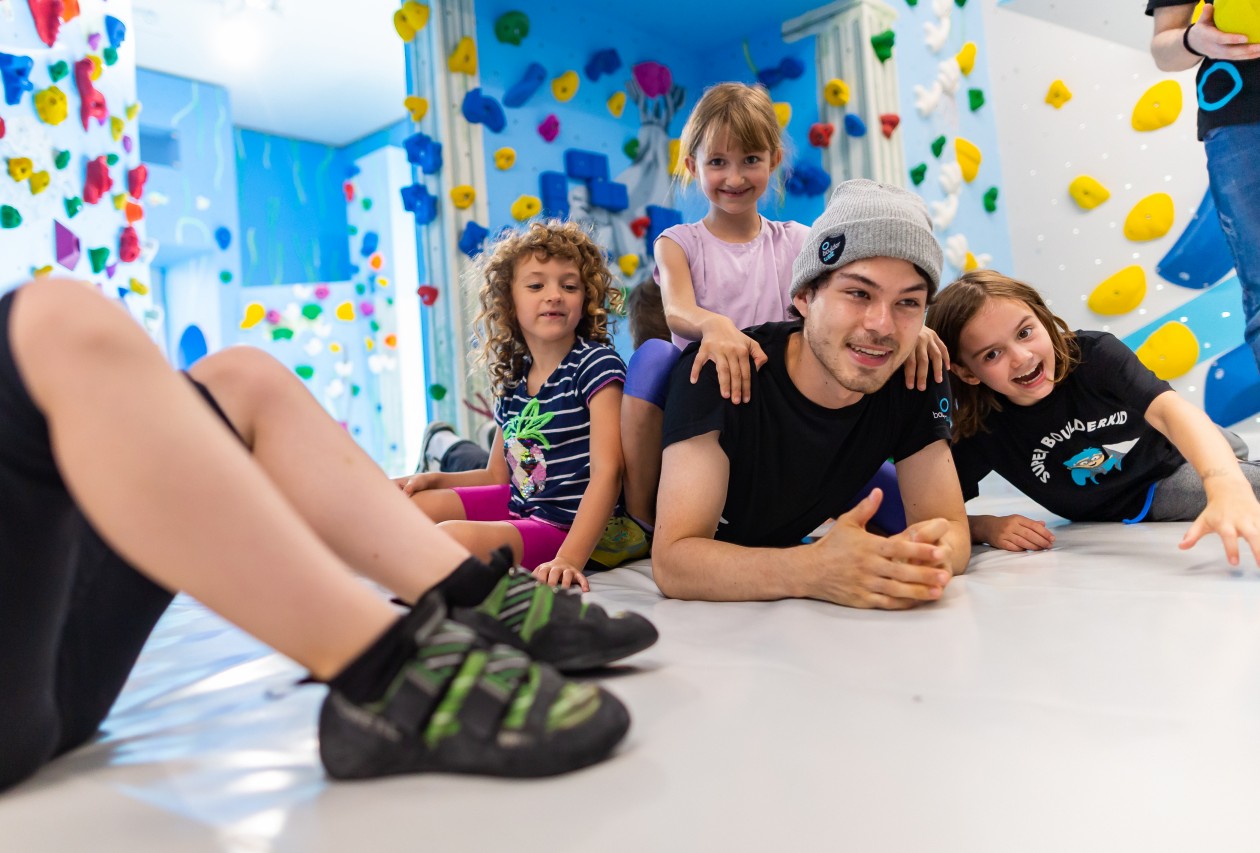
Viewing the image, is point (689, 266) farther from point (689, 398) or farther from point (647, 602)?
point (647, 602)

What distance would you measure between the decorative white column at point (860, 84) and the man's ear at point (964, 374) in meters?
2.10

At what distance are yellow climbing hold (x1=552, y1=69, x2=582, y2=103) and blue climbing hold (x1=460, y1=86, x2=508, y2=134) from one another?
34cm

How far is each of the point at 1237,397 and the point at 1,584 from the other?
367 cm

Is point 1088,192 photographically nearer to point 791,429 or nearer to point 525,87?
point 525,87

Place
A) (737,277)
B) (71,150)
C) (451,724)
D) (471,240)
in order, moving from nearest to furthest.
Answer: (451,724), (737,277), (71,150), (471,240)

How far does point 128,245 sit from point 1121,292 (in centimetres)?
346

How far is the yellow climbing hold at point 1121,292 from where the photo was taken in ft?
11.4

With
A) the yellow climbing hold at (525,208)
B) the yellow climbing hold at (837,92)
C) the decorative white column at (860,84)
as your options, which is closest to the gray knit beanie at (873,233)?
the yellow climbing hold at (525,208)

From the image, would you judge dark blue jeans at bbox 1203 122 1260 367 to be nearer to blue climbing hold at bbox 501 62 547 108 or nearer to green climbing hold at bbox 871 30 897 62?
green climbing hold at bbox 871 30 897 62

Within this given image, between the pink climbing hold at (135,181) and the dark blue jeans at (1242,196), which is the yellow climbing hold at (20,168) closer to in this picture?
the pink climbing hold at (135,181)

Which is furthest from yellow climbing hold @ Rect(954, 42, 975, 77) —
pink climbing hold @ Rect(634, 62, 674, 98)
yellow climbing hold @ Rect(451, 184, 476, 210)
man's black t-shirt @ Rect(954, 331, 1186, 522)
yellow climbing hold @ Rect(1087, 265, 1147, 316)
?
man's black t-shirt @ Rect(954, 331, 1186, 522)

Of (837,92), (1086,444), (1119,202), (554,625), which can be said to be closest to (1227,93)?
(1086,444)

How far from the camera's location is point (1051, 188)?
377cm

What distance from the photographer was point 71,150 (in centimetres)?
275
